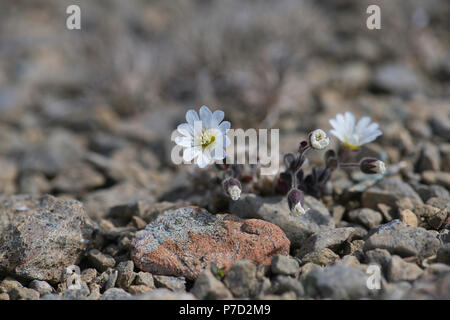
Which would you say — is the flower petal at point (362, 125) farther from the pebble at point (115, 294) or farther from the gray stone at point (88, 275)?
the gray stone at point (88, 275)

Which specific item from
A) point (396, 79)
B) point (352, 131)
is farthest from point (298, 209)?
point (396, 79)

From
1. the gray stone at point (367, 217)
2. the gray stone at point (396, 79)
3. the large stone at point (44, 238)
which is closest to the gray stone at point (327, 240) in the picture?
the gray stone at point (367, 217)

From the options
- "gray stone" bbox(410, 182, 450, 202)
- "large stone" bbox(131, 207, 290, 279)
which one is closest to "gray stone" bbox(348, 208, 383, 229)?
"gray stone" bbox(410, 182, 450, 202)

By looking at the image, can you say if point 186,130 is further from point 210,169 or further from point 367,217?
point 367,217

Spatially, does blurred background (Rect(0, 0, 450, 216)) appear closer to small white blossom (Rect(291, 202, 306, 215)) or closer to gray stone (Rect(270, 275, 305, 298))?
small white blossom (Rect(291, 202, 306, 215))
